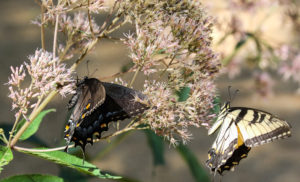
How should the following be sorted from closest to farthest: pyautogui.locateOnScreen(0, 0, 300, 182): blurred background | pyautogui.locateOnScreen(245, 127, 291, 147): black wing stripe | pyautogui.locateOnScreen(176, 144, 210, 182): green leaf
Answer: pyautogui.locateOnScreen(245, 127, 291, 147): black wing stripe → pyautogui.locateOnScreen(176, 144, 210, 182): green leaf → pyautogui.locateOnScreen(0, 0, 300, 182): blurred background

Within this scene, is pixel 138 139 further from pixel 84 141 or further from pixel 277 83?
pixel 84 141

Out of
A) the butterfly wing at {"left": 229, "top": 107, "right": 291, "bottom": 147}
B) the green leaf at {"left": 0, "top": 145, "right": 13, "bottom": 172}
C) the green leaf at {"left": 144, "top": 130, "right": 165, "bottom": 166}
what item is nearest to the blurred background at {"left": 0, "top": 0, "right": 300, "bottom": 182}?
the green leaf at {"left": 144, "top": 130, "right": 165, "bottom": 166}

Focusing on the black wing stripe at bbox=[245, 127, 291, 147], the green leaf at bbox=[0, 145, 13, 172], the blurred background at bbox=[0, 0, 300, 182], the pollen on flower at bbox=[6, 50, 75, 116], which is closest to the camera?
the green leaf at bbox=[0, 145, 13, 172]

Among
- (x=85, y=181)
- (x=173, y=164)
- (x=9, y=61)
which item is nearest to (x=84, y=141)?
(x=85, y=181)

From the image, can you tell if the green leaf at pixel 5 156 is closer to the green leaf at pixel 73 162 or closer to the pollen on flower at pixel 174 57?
the green leaf at pixel 73 162

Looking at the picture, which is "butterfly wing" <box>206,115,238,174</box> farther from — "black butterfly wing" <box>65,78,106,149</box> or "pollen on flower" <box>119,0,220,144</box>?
"black butterfly wing" <box>65,78,106,149</box>

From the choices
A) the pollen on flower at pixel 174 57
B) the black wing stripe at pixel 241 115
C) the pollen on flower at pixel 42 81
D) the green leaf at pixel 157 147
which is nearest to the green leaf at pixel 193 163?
the green leaf at pixel 157 147

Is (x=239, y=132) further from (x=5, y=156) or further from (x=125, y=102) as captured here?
(x=5, y=156)

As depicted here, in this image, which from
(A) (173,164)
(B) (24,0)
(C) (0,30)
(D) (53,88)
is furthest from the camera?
(B) (24,0)
